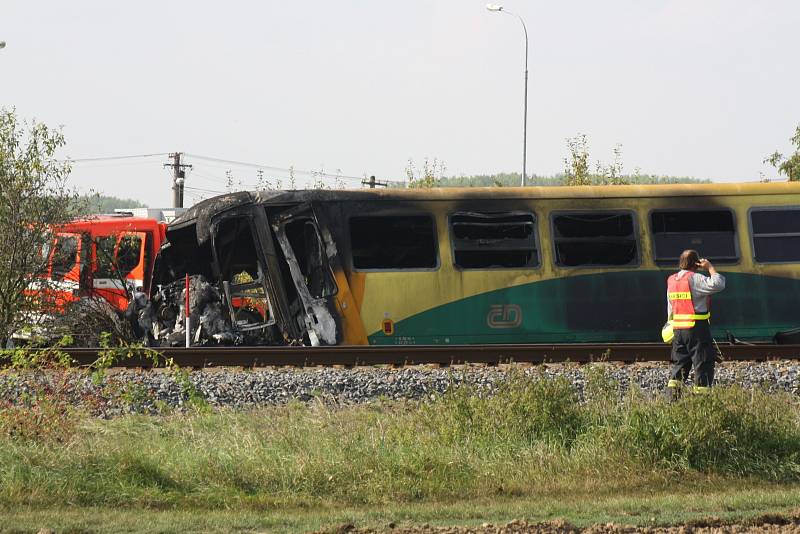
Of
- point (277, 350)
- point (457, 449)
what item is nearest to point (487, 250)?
point (277, 350)

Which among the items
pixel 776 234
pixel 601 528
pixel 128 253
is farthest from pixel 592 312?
pixel 601 528

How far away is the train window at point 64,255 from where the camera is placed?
61.1 ft

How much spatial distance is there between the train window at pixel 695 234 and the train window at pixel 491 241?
209 centimetres

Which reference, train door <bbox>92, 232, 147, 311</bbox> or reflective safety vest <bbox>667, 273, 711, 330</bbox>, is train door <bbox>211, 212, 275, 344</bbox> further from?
reflective safety vest <bbox>667, 273, 711, 330</bbox>

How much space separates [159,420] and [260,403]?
1.60 meters

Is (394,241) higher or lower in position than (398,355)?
higher

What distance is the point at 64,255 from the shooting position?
18.9 meters

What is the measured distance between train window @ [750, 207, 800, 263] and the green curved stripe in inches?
15.9

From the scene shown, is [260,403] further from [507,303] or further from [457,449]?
[507,303]

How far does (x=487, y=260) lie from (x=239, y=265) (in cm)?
410

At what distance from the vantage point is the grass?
7871 millimetres

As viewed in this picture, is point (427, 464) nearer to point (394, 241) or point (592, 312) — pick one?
point (394, 241)

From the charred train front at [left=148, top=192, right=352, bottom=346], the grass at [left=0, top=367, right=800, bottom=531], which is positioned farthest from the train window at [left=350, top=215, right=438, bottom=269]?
the grass at [left=0, top=367, right=800, bottom=531]

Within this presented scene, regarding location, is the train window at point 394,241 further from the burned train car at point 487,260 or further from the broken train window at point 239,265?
the broken train window at point 239,265
